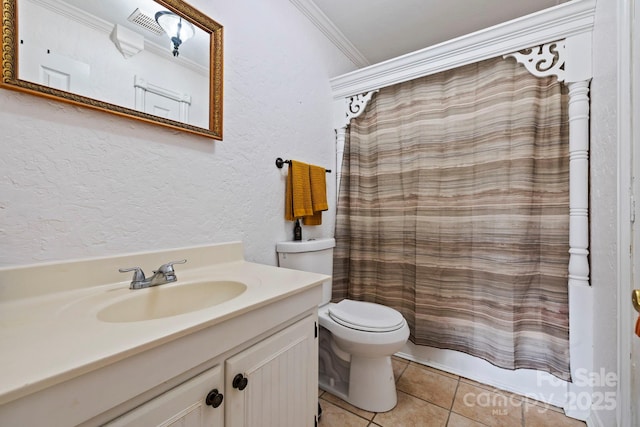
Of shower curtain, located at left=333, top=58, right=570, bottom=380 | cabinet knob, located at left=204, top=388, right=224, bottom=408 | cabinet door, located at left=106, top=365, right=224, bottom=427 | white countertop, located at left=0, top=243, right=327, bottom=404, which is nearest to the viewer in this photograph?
white countertop, located at left=0, top=243, right=327, bottom=404

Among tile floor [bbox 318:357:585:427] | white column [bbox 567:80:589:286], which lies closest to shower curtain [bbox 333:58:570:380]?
white column [bbox 567:80:589:286]

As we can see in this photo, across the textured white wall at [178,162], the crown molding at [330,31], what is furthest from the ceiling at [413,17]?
the textured white wall at [178,162]

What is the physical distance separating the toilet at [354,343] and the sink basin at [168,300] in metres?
0.53

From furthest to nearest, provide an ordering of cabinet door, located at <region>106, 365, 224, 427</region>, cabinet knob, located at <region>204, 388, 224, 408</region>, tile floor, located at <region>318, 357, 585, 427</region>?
1. tile floor, located at <region>318, 357, 585, 427</region>
2. cabinet knob, located at <region>204, 388, 224, 408</region>
3. cabinet door, located at <region>106, 365, 224, 427</region>

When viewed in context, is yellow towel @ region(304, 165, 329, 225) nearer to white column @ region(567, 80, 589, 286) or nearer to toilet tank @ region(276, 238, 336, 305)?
toilet tank @ region(276, 238, 336, 305)

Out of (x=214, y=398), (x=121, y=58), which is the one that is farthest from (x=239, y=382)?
(x=121, y=58)

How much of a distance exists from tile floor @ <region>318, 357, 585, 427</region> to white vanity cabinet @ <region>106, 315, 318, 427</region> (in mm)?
439

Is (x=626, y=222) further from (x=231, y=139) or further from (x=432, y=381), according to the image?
(x=231, y=139)

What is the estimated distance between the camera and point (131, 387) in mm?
487

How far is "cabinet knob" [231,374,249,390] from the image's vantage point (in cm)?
67

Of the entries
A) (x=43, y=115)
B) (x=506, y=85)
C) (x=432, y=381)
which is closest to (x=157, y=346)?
(x=43, y=115)

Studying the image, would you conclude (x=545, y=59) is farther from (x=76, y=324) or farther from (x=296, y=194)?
(x=76, y=324)

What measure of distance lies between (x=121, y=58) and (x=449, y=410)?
2.05 m

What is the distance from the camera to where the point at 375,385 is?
1.29m
